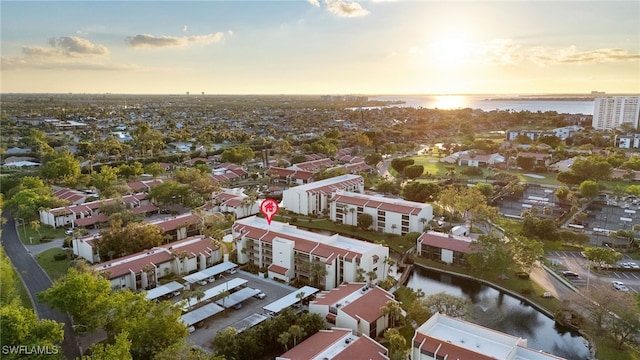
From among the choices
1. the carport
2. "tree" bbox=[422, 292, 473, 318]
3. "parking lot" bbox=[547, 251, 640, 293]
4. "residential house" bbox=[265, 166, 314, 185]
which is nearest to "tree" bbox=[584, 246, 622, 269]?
"parking lot" bbox=[547, 251, 640, 293]

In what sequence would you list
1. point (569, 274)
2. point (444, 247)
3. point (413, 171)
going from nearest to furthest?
point (569, 274) < point (444, 247) < point (413, 171)

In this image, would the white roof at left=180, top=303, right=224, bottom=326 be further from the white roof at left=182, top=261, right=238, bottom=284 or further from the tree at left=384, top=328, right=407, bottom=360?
the tree at left=384, top=328, right=407, bottom=360

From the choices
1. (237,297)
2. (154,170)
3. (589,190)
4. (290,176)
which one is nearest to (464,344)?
(237,297)

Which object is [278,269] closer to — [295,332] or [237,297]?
[237,297]

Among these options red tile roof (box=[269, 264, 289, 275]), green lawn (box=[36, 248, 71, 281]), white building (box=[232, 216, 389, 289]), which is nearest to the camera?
white building (box=[232, 216, 389, 289])

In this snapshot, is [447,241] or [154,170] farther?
[154,170]

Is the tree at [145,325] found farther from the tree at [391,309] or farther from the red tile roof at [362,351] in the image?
the tree at [391,309]
